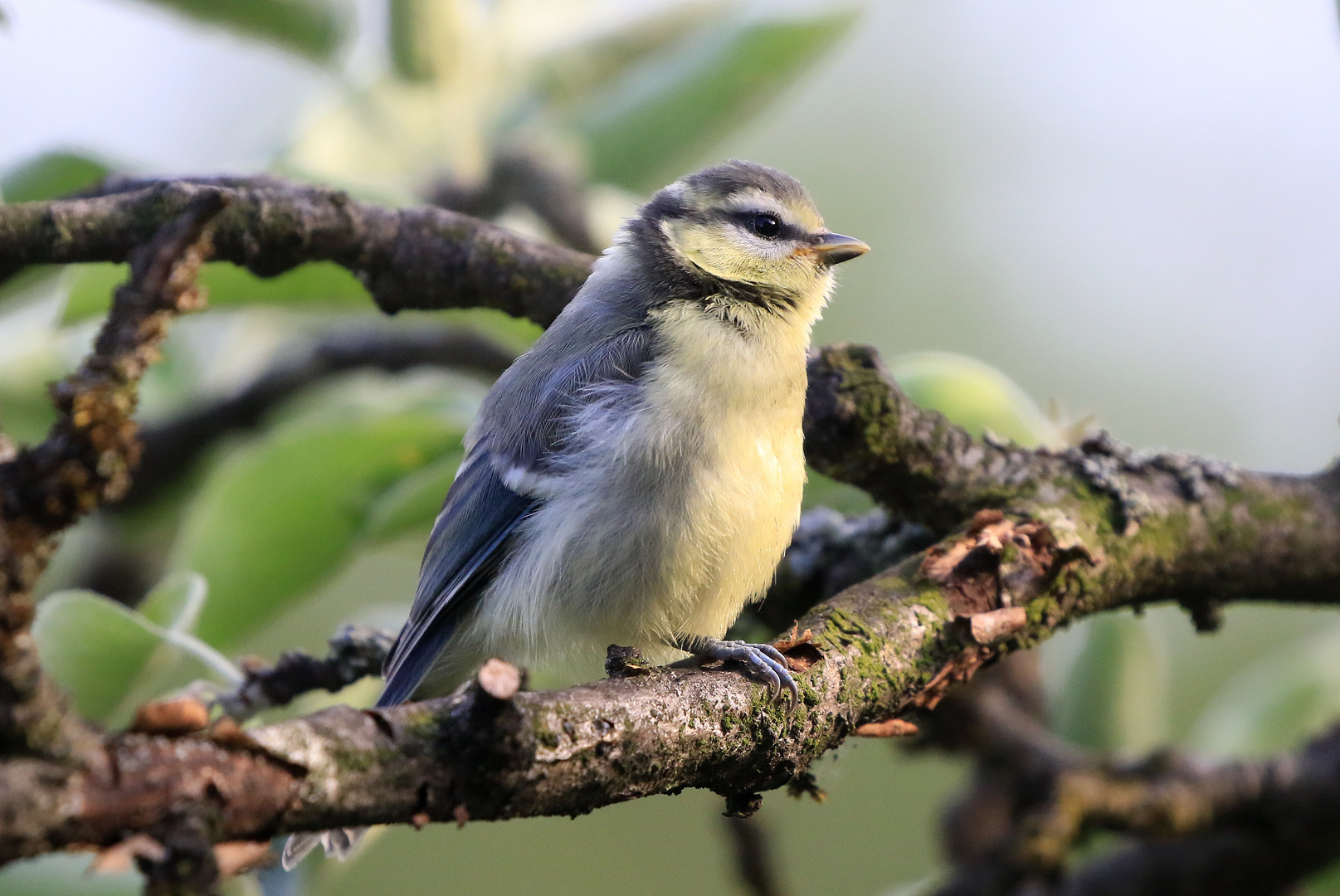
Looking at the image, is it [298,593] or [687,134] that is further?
[687,134]

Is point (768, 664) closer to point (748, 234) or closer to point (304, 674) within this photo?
point (304, 674)

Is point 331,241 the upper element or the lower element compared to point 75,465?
upper

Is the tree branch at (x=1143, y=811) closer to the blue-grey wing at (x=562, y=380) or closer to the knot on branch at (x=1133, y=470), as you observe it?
the knot on branch at (x=1133, y=470)

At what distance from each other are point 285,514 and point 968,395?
118 cm

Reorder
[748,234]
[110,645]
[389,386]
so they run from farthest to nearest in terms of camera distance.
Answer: [389,386], [748,234], [110,645]

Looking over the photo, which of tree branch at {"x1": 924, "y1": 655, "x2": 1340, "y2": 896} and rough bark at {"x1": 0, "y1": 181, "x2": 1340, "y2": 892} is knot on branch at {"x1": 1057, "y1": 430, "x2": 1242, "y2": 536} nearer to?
rough bark at {"x1": 0, "y1": 181, "x2": 1340, "y2": 892}

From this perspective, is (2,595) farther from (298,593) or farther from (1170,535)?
(1170,535)

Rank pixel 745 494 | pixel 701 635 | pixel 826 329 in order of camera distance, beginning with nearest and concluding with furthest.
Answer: pixel 745 494 → pixel 701 635 → pixel 826 329

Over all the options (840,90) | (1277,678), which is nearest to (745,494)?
(1277,678)

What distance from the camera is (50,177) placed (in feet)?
6.13

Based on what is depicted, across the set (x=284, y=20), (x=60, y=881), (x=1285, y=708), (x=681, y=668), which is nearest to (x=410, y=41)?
(x=284, y=20)

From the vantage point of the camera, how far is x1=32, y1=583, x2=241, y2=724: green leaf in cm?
146

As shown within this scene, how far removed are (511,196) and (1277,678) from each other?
201 centimetres

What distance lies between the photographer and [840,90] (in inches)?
260
